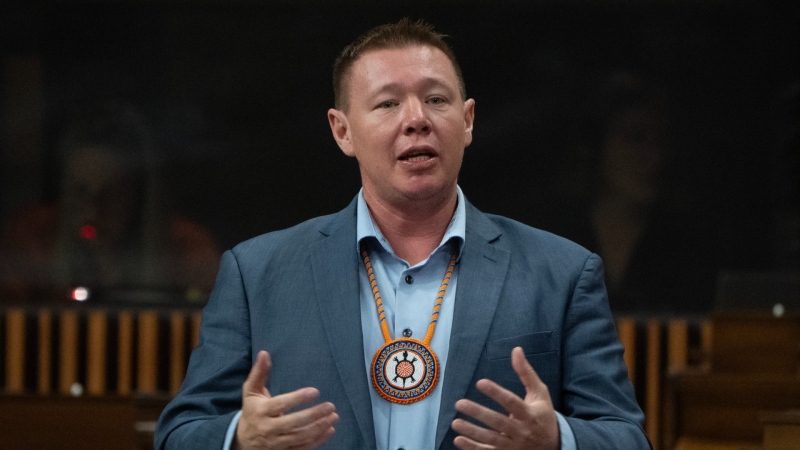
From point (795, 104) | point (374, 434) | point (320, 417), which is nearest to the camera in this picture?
point (320, 417)

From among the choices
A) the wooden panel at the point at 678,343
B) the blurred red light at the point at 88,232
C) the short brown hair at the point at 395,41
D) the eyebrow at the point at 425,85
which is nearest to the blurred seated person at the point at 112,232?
the blurred red light at the point at 88,232

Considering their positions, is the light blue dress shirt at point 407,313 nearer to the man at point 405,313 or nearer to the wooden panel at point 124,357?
the man at point 405,313

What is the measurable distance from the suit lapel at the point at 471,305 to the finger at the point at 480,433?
0.19m

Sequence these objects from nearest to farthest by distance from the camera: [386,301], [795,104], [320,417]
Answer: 1. [320,417]
2. [386,301]
3. [795,104]

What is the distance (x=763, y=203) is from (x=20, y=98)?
4686 mm

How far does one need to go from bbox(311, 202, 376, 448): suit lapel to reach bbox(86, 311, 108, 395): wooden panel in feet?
17.1

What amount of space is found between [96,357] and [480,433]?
19.0 feet

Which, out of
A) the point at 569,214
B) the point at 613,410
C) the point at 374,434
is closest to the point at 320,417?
the point at 374,434

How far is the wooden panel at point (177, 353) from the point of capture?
25.1 feet

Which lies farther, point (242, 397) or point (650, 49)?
point (650, 49)

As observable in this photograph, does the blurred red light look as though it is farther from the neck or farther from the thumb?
the thumb

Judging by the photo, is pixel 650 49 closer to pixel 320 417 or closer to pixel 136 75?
pixel 136 75

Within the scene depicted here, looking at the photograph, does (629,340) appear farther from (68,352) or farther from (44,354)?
(44,354)

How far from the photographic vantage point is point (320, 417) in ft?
7.59
